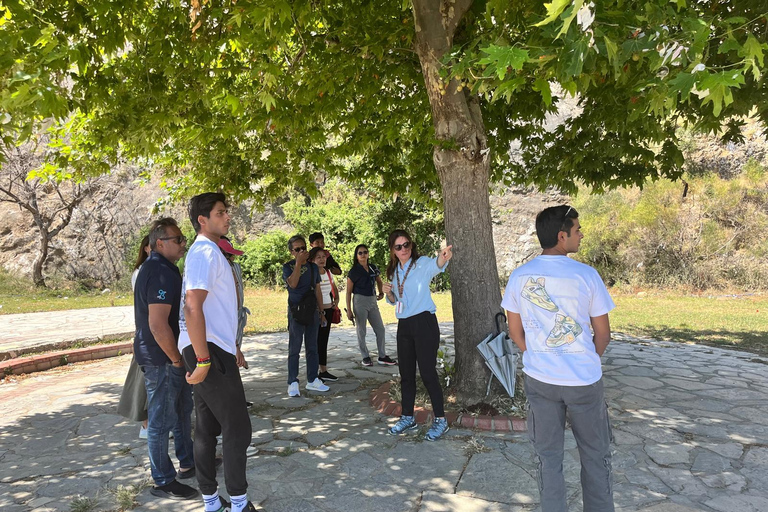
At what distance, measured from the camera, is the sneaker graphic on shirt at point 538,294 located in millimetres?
2830

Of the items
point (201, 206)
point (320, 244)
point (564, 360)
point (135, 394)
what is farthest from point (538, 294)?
point (320, 244)

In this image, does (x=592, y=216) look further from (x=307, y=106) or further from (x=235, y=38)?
(x=235, y=38)

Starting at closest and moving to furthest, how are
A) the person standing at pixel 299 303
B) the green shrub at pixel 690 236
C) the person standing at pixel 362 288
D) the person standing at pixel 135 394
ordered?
the person standing at pixel 135 394
the person standing at pixel 299 303
the person standing at pixel 362 288
the green shrub at pixel 690 236

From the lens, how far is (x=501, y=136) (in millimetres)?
8375

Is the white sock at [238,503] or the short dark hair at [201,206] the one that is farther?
the short dark hair at [201,206]

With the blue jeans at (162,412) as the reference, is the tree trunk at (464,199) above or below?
above

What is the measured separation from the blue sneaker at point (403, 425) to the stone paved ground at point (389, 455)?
0.47 feet

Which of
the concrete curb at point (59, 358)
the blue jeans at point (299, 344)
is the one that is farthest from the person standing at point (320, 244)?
the concrete curb at point (59, 358)

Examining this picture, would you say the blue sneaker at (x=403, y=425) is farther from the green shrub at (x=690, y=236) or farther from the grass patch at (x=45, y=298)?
the green shrub at (x=690, y=236)

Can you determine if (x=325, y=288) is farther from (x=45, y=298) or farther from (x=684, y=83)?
(x=45, y=298)

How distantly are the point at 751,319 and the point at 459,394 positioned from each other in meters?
10.2

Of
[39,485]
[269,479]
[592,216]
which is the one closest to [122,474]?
[39,485]

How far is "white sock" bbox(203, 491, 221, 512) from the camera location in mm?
3387

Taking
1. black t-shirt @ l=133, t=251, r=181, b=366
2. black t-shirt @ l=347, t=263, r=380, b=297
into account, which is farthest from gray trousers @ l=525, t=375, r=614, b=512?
black t-shirt @ l=347, t=263, r=380, b=297
